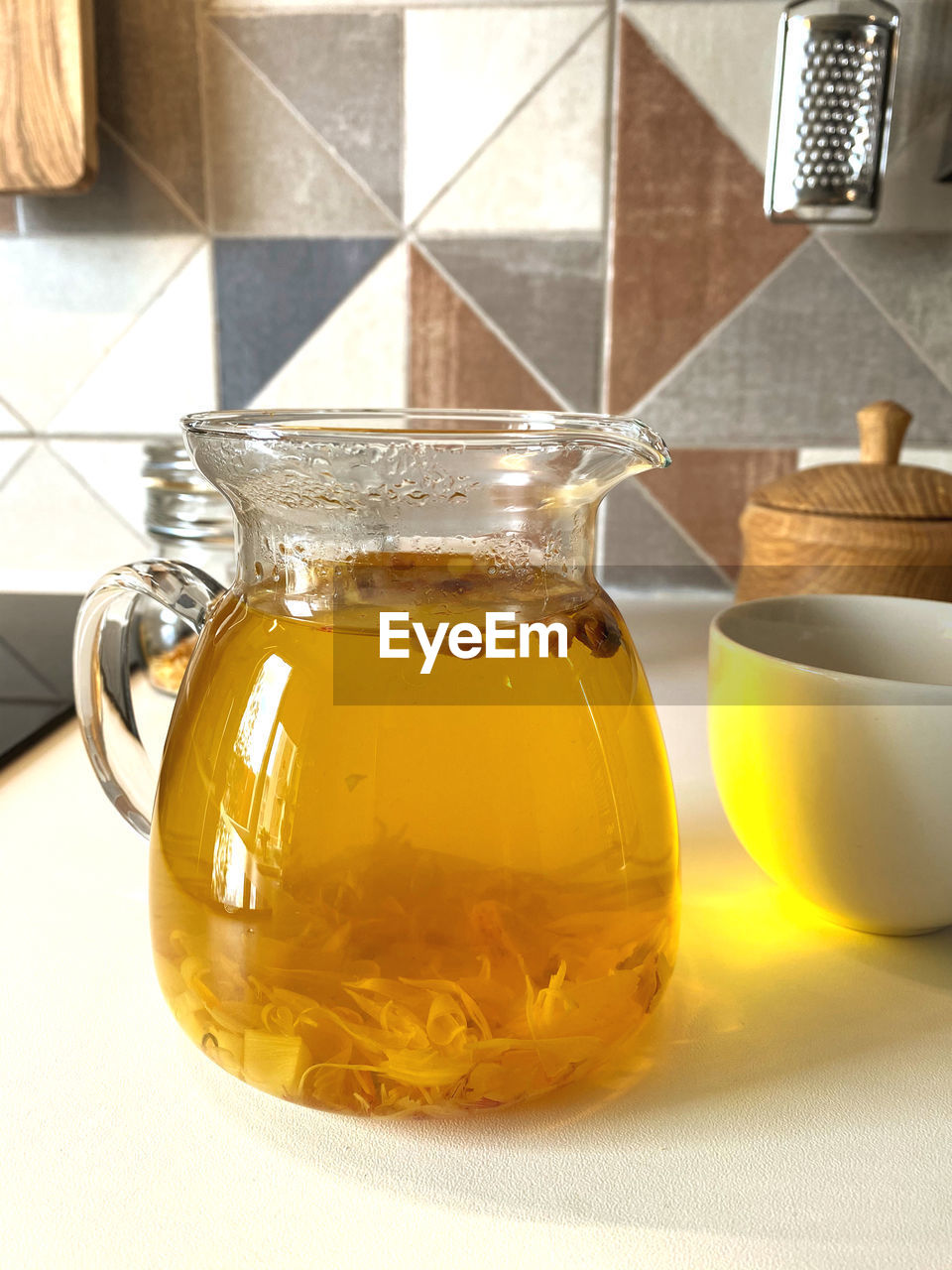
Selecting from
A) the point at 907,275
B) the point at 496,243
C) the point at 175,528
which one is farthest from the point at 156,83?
the point at 907,275

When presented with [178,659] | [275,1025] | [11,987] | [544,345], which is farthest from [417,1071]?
[544,345]

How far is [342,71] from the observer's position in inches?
35.0

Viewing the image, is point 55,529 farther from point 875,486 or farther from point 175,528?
point 875,486

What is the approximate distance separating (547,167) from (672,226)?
117mm

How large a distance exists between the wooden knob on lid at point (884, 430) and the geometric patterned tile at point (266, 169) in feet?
1.46

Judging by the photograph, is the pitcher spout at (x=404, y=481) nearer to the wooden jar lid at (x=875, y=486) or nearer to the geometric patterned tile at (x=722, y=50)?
the wooden jar lid at (x=875, y=486)

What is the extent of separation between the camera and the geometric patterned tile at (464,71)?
0.87 metres

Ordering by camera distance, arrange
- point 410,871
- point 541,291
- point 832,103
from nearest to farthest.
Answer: point 410,871 → point 832,103 → point 541,291

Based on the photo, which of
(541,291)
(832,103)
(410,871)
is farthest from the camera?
(541,291)

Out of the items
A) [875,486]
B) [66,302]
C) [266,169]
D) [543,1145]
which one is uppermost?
[266,169]

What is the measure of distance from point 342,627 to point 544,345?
0.68 m

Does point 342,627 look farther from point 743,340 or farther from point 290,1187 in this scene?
point 743,340

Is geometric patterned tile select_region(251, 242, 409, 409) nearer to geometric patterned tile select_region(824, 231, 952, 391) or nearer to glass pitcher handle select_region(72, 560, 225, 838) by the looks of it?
geometric patterned tile select_region(824, 231, 952, 391)

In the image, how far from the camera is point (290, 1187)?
0.27 m
